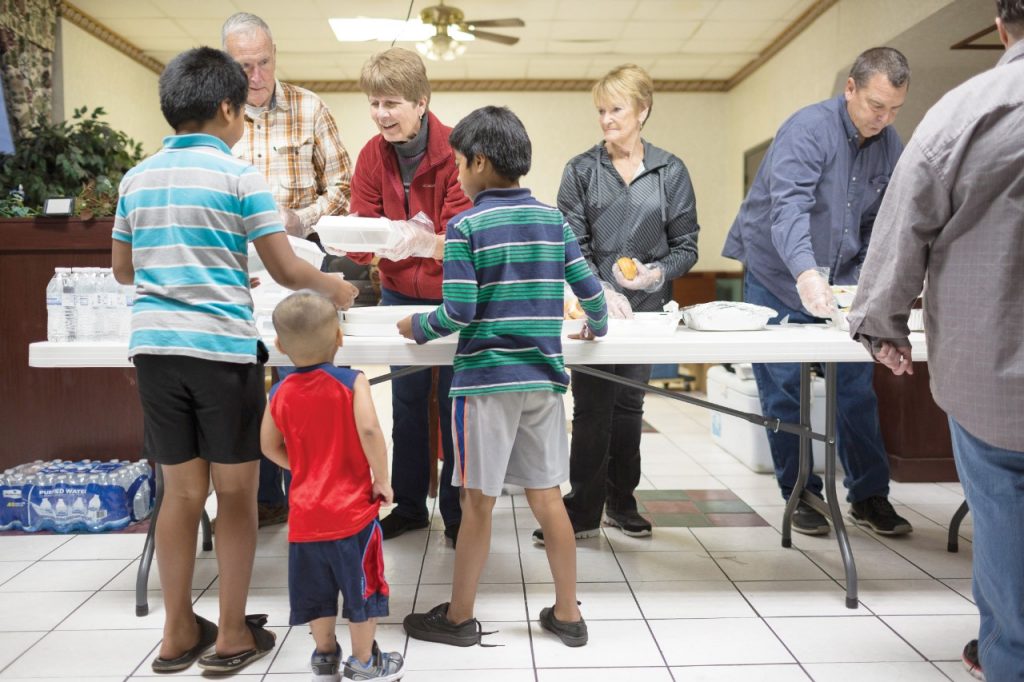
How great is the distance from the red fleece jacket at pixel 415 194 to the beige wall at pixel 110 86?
198 inches

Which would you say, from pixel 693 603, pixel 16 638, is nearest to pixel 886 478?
pixel 693 603

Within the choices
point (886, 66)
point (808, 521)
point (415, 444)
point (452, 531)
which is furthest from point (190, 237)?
point (808, 521)

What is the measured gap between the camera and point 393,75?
233cm

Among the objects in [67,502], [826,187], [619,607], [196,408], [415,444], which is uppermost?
[826,187]

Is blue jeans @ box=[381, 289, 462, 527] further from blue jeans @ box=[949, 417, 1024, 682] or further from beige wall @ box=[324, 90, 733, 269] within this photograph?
beige wall @ box=[324, 90, 733, 269]

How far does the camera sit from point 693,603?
2307 millimetres

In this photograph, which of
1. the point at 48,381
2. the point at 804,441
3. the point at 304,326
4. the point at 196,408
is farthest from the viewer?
the point at 48,381

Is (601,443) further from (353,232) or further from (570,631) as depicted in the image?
(353,232)

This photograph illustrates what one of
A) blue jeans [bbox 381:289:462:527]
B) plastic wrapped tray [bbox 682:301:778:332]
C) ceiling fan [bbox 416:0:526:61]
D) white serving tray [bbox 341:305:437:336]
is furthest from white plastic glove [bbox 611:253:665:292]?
ceiling fan [bbox 416:0:526:61]

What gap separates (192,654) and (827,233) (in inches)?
91.2

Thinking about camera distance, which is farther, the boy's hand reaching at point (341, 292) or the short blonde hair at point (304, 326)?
the boy's hand reaching at point (341, 292)

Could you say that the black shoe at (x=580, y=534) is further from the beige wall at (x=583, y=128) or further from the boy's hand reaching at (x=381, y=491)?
the beige wall at (x=583, y=128)

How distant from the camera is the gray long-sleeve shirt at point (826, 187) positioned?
8.81 ft

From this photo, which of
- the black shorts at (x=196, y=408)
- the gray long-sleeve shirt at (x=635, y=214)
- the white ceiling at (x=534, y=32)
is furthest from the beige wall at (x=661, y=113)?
the black shorts at (x=196, y=408)
